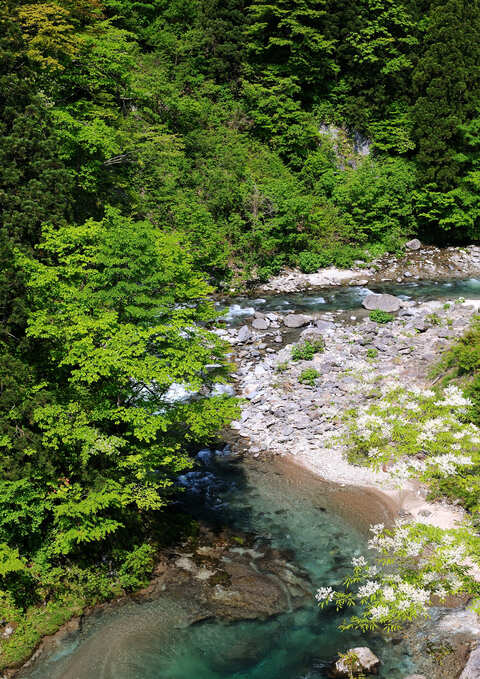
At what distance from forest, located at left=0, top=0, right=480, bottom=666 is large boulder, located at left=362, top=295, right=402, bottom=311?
5658mm

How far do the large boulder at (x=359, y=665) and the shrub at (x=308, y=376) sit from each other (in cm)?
895

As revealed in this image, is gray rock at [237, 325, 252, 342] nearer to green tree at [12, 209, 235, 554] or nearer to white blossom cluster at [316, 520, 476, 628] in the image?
green tree at [12, 209, 235, 554]

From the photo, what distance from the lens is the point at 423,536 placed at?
6.96 m

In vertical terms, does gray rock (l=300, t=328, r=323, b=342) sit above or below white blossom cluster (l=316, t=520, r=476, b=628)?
below

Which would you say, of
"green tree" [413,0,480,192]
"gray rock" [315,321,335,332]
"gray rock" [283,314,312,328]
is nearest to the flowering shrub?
"gray rock" [315,321,335,332]

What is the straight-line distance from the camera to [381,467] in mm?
13078

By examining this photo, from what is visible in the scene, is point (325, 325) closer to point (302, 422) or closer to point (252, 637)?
point (302, 422)

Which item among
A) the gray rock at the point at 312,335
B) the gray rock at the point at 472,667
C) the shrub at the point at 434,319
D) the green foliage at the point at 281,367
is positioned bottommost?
the green foliage at the point at 281,367

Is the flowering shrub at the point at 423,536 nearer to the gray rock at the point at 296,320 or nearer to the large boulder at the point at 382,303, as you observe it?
the gray rock at the point at 296,320

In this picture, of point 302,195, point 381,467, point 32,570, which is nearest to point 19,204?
point 32,570

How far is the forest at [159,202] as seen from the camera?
8.67 metres

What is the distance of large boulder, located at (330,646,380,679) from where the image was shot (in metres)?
7.71

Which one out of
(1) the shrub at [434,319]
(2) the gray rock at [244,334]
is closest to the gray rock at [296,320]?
(2) the gray rock at [244,334]

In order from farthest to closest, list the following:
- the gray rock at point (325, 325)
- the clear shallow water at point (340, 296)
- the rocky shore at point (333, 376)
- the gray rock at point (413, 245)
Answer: the gray rock at point (413, 245)
the clear shallow water at point (340, 296)
the gray rock at point (325, 325)
the rocky shore at point (333, 376)
